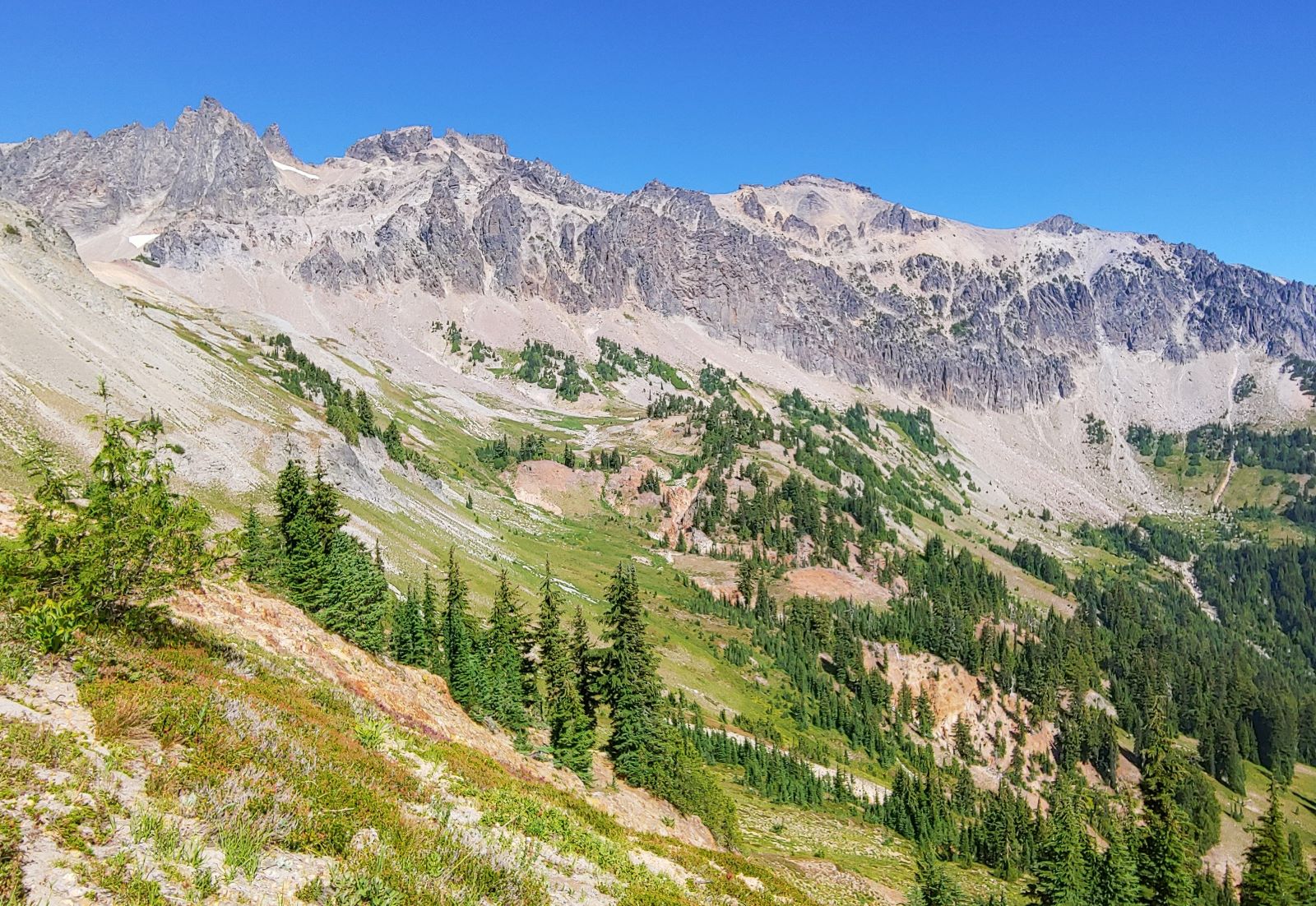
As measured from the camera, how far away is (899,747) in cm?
11556

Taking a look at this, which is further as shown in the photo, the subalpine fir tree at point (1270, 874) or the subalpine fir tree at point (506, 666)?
the subalpine fir tree at point (1270, 874)

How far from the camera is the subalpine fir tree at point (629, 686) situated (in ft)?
143

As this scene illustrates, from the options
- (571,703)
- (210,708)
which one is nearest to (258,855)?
(210,708)

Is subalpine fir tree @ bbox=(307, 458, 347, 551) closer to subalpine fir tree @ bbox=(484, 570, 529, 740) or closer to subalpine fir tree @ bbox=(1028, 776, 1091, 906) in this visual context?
subalpine fir tree @ bbox=(484, 570, 529, 740)

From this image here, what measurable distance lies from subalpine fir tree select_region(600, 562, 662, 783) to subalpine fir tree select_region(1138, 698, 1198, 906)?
113 feet

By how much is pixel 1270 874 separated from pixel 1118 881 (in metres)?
13.9

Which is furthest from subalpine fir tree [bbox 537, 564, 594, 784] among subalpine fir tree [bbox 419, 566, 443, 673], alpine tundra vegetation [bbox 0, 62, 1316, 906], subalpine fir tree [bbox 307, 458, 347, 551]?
subalpine fir tree [bbox 307, 458, 347, 551]

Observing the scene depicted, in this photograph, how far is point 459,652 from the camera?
51.9m

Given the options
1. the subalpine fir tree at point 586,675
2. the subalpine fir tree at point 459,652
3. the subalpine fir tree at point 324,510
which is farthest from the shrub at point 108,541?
the subalpine fir tree at point 586,675

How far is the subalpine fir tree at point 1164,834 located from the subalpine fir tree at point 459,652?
4691 centimetres

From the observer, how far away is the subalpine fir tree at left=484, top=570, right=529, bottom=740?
47625mm

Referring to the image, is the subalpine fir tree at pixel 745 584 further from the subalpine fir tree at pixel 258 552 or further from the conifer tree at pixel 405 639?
the subalpine fir tree at pixel 258 552

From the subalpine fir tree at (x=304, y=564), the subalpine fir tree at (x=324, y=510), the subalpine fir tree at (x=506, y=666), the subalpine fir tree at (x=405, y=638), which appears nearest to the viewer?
the subalpine fir tree at (x=304, y=564)

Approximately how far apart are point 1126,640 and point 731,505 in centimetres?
12145
